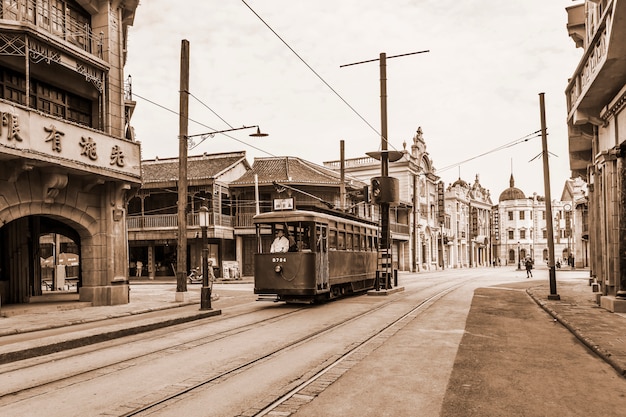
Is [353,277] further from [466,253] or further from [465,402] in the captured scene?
[466,253]

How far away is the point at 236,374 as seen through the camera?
25.9 feet

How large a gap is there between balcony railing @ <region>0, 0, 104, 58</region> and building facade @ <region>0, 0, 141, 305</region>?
0.10 feet

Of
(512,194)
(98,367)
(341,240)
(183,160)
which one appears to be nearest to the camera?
(98,367)

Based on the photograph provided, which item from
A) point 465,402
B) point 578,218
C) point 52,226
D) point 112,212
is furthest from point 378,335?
point 578,218

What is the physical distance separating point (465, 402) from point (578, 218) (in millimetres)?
53875

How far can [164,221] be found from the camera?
39.8 metres

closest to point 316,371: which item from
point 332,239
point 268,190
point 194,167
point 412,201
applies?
point 332,239

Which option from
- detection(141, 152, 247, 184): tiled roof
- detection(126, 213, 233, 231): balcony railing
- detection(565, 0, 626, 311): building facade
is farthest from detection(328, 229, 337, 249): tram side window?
detection(141, 152, 247, 184): tiled roof

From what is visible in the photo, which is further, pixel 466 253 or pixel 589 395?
pixel 466 253

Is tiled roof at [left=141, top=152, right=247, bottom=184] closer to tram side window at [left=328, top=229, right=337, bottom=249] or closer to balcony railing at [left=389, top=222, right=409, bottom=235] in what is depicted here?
balcony railing at [left=389, top=222, right=409, bottom=235]

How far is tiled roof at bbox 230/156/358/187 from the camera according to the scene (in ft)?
138

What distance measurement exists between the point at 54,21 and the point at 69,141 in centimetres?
436

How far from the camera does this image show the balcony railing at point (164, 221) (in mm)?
39469

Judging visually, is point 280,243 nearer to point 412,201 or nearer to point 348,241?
point 348,241
